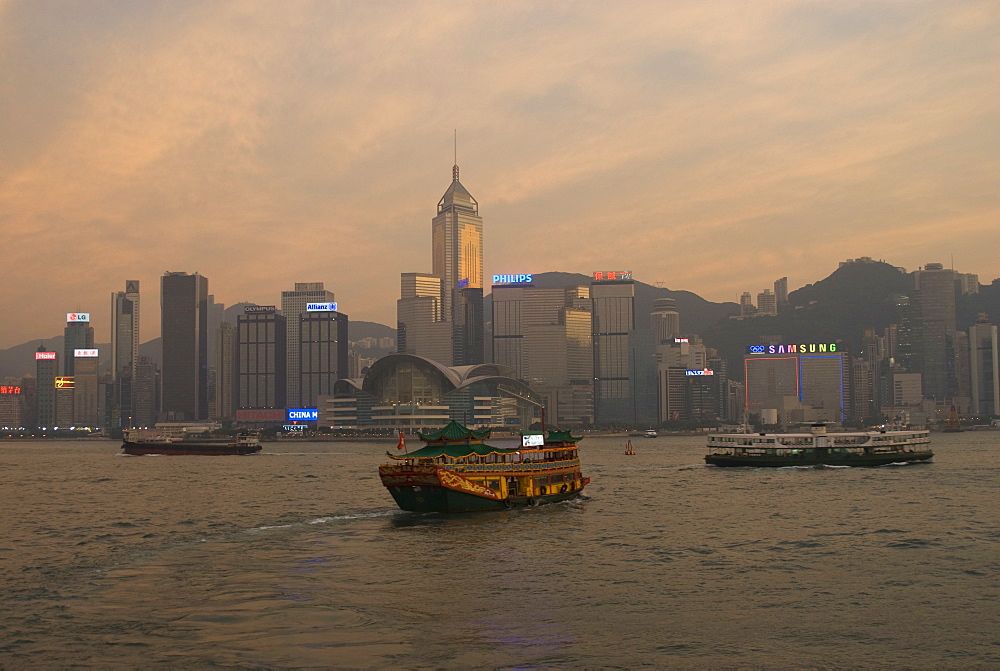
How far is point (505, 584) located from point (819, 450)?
8816 cm

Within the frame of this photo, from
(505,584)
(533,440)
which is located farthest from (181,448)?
(505,584)

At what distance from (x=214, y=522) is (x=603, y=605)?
35.3 meters

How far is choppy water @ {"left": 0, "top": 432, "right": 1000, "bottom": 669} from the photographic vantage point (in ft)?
102

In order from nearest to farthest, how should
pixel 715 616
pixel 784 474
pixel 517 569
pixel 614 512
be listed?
pixel 715 616 < pixel 517 569 < pixel 614 512 < pixel 784 474

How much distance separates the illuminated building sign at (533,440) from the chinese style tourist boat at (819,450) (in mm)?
54573

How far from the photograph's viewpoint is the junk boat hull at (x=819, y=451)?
119812 millimetres

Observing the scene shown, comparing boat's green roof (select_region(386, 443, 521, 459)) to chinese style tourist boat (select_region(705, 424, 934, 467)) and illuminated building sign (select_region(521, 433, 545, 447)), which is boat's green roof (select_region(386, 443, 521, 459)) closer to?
illuminated building sign (select_region(521, 433, 545, 447))

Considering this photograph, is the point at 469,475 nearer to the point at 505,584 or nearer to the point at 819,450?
the point at 505,584

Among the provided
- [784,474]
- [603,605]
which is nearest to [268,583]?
[603,605]

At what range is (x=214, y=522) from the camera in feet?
211

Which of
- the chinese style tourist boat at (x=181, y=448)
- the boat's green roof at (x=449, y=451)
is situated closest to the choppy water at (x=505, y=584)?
the boat's green roof at (x=449, y=451)

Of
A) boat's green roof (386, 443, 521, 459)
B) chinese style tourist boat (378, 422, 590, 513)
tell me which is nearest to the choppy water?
chinese style tourist boat (378, 422, 590, 513)

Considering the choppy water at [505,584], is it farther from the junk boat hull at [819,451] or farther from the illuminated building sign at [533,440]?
the junk boat hull at [819,451]

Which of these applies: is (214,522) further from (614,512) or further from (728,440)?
(728,440)
